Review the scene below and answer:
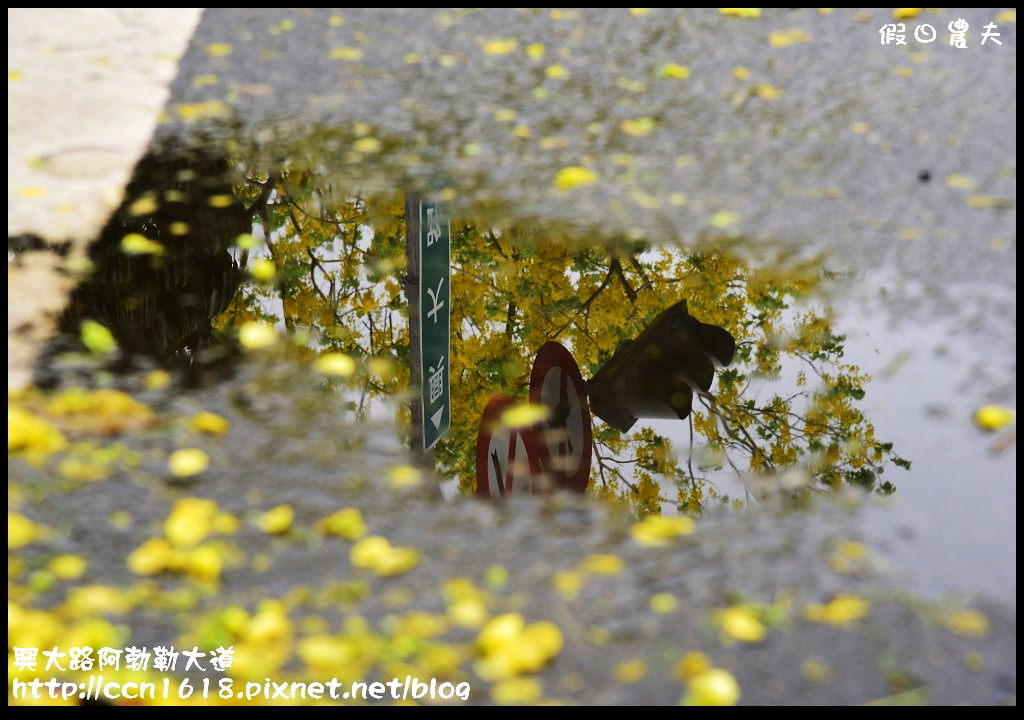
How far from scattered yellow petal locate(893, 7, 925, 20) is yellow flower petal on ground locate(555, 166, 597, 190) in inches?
95.6

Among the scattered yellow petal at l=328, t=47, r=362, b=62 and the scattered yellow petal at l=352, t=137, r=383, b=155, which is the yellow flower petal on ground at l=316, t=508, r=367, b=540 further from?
the scattered yellow petal at l=328, t=47, r=362, b=62

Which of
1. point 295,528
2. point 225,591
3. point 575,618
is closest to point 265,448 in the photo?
point 295,528

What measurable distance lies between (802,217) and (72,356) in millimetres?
2382

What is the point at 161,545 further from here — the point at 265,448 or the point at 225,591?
the point at 265,448

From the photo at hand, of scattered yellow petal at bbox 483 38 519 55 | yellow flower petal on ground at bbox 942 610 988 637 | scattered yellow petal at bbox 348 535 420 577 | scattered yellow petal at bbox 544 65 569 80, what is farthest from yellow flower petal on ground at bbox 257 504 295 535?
scattered yellow petal at bbox 483 38 519 55

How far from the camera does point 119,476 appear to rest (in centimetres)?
241

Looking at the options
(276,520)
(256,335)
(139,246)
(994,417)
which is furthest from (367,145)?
(994,417)

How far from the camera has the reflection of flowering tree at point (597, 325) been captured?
263 cm

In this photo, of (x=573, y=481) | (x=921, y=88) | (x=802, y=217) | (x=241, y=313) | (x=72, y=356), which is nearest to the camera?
(x=573, y=481)

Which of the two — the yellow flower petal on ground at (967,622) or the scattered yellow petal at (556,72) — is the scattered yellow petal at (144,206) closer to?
the scattered yellow petal at (556,72)

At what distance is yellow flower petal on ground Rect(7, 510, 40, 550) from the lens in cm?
223

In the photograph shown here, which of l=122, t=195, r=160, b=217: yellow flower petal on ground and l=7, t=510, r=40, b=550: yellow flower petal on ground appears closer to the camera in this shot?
l=7, t=510, r=40, b=550: yellow flower petal on ground

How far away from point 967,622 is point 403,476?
4.16ft

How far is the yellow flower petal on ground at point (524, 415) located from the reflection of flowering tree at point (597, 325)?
0.09 metres
